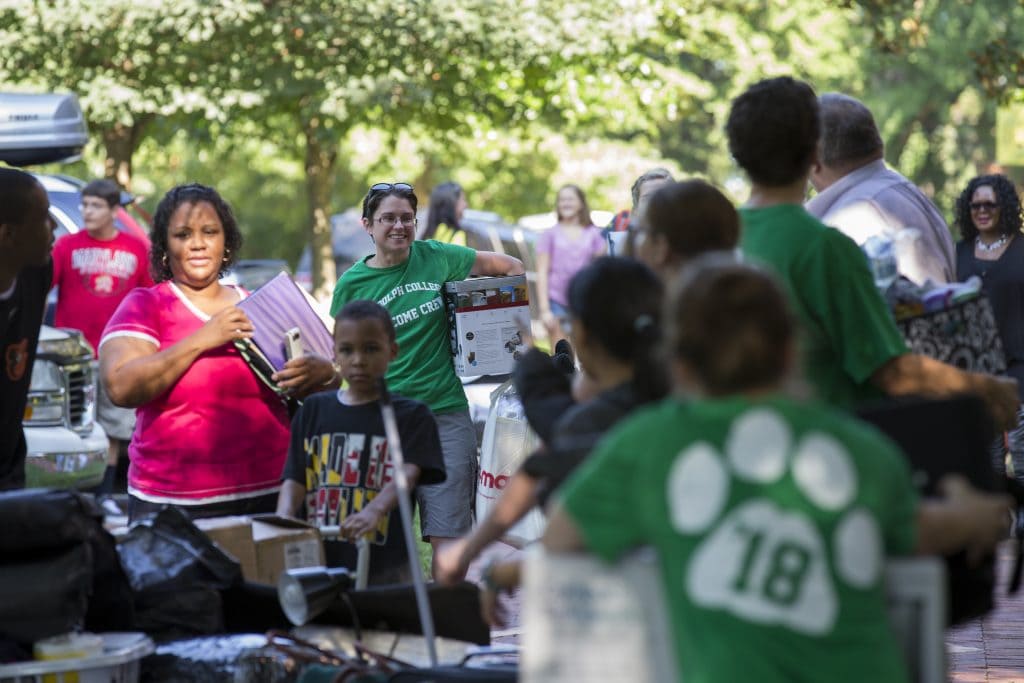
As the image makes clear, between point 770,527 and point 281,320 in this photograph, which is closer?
point 770,527

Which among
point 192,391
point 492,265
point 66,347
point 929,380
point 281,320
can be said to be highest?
point 492,265

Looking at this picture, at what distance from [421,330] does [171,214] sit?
1.71m

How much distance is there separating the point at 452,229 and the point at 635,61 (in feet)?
23.9

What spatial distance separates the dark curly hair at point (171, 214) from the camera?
6.05m

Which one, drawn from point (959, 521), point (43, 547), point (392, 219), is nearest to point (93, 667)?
point (43, 547)

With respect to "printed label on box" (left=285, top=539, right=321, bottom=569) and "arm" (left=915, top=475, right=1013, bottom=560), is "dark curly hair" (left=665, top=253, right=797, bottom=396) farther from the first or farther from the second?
"printed label on box" (left=285, top=539, right=321, bottom=569)

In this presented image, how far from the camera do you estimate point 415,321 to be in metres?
7.49

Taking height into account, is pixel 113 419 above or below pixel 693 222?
below

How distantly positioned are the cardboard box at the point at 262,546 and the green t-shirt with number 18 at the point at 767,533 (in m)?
2.39

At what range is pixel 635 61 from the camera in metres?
18.3

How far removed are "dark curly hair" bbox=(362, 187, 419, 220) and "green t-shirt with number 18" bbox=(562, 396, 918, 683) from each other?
4500 millimetres

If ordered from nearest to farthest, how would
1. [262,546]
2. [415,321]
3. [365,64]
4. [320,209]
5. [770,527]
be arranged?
1. [770,527]
2. [262,546]
3. [415,321]
4. [365,64]
5. [320,209]

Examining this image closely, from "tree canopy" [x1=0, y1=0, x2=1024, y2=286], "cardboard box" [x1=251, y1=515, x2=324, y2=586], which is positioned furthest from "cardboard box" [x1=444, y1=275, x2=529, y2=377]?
"tree canopy" [x1=0, y1=0, x2=1024, y2=286]

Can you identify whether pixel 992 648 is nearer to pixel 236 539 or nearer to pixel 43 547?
pixel 236 539
